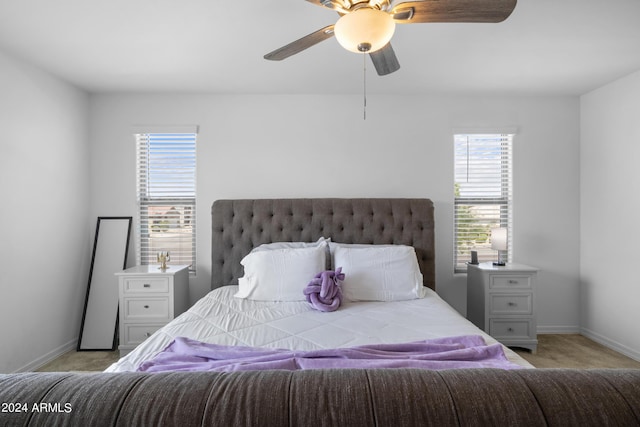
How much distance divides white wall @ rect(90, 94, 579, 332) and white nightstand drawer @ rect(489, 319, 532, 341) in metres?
0.43

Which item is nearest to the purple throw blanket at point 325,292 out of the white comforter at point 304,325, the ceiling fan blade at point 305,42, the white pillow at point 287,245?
the white comforter at point 304,325

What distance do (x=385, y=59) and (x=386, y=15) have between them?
463mm

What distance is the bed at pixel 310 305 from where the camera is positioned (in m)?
1.84

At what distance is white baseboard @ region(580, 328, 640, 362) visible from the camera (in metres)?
3.04

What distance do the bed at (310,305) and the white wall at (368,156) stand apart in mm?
267

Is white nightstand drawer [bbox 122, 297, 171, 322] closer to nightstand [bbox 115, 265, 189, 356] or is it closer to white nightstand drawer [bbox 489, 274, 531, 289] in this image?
nightstand [bbox 115, 265, 189, 356]

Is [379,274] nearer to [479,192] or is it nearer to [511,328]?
[511,328]

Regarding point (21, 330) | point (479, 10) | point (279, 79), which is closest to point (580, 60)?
point (479, 10)

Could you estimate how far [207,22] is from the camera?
85.5 inches

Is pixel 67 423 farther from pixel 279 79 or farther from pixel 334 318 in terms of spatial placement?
pixel 279 79

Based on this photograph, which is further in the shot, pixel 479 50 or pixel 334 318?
pixel 479 50

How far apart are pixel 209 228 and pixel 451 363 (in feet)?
9.14

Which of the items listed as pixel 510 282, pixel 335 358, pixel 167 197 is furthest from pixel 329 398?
pixel 167 197

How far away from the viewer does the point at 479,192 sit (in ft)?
11.9
